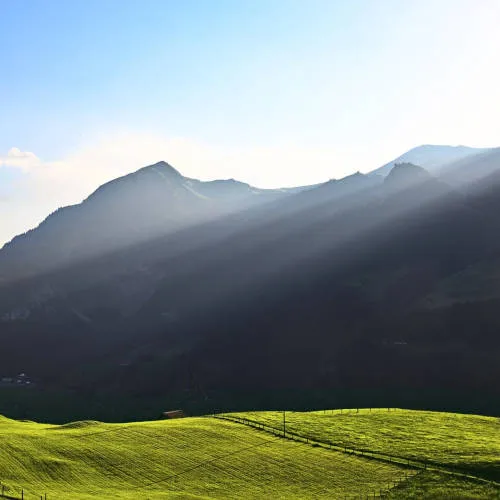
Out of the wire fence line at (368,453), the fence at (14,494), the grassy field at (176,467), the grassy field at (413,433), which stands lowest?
the grassy field at (413,433)

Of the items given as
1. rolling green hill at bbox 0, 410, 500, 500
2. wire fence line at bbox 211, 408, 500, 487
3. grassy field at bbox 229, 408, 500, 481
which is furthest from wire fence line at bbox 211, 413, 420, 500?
grassy field at bbox 229, 408, 500, 481

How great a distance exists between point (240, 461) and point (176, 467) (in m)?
8.52

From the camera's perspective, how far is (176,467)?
228 feet

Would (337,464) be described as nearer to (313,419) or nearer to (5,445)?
(313,419)

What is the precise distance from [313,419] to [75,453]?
44.3m

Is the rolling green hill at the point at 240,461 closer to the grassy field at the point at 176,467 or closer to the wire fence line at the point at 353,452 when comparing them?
the grassy field at the point at 176,467

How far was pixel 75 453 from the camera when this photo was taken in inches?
2894

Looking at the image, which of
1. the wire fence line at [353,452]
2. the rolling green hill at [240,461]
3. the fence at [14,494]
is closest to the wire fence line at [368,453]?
the wire fence line at [353,452]

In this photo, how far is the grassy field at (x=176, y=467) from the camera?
61.2 m

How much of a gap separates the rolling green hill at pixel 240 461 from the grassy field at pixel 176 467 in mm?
120

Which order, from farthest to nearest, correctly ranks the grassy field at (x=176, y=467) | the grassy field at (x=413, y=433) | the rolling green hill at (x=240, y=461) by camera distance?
the grassy field at (x=413, y=433) → the grassy field at (x=176, y=467) → the rolling green hill at (x=240, y=461)

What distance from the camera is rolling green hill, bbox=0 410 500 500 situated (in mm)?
61094

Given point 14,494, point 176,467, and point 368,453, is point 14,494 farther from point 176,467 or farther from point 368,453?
point 368,453

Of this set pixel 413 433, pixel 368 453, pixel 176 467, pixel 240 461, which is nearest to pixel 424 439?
pixel 413 433
